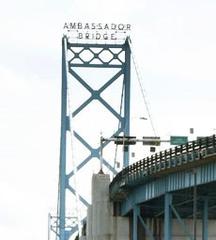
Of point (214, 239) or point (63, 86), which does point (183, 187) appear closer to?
point (214, 239)

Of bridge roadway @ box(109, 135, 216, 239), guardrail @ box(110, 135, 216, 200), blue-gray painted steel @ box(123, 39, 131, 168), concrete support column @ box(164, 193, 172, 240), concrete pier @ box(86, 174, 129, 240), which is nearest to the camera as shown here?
guardrail @ box(110, 135, 216, 200)

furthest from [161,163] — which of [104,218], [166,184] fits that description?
[104,218]

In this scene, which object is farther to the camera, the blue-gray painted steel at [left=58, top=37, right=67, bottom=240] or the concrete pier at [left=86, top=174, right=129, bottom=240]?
the blue-gray painted steel at [left=58, top=37, right=67, bottom=240]

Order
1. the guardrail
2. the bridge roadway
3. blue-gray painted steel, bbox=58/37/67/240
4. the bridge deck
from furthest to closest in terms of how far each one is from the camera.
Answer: blue-gray painted steel, bbox=58/37/67/240
the bridge roadway
the bridge deck
the guardrail

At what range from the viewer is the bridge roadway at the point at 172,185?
67062 mm

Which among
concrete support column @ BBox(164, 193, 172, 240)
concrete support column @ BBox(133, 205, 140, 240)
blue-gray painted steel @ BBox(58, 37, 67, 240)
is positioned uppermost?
blue-gray painted steel @ BBox(58, 37, 67, 240)

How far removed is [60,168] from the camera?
132125mm

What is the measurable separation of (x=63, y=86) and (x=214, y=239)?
47.4 m

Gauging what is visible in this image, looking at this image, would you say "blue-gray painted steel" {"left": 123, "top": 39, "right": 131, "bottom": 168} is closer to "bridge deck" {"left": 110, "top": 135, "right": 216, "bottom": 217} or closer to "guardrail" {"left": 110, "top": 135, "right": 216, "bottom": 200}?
"bridge deck" {"left": 110, "top": 135, "right": 216, "bottom": 217}

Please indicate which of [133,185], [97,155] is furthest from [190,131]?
[97,155]

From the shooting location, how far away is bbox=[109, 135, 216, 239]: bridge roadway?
67.1 meters

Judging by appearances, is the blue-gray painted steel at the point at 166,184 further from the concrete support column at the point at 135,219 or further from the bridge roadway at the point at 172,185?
the concrete support column at the point at 135,219

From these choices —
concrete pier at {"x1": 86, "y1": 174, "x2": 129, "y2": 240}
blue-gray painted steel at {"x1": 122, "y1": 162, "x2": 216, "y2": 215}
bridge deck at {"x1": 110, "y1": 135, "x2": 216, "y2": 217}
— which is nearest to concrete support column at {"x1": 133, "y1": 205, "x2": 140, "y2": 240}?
blue-gray painted steel at {"x1": 122, "y1": 162, "x2": 216, "y2": 215}

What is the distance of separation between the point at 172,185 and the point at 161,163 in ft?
4.54
